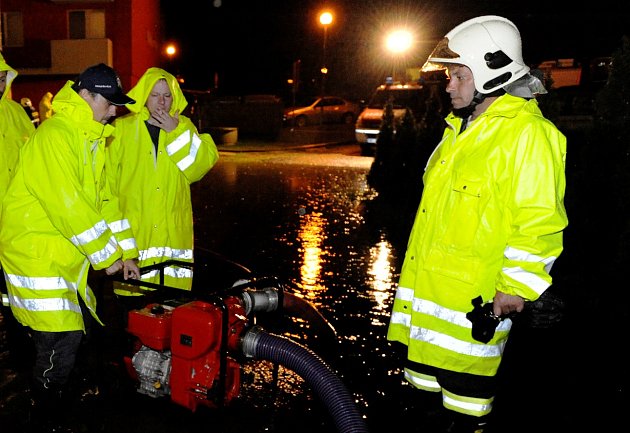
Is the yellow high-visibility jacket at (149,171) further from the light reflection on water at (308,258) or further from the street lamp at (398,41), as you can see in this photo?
the street lamp at (398,41)

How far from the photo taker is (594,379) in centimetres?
421

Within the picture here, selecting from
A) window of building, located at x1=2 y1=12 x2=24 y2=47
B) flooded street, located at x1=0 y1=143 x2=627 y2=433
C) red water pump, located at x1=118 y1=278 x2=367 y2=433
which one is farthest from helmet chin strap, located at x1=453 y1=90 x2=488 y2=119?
window of building, located at x1=2 y1=12 x2=24 y2=47

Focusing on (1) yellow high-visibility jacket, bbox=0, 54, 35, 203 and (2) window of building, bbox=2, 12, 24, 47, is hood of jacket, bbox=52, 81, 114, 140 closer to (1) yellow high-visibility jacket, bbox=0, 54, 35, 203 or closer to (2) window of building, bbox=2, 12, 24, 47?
(1) yellow high-visibility jacket, bbox=0, 54, 35, 203

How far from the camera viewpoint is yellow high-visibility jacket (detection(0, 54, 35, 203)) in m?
4.36

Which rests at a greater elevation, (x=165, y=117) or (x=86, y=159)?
(x=165, y=117)

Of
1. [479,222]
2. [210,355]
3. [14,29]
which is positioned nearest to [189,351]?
[210,355]

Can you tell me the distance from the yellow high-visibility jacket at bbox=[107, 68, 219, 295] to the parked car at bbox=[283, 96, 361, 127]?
24181 mm

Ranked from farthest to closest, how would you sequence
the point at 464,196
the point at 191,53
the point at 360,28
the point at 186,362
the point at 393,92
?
the point at 191,53
the point at 360,28
the point at 393,92
the point at 186,362
the point at 464,196

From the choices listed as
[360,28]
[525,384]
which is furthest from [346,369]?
[360,28]

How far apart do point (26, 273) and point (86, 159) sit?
0.69 m

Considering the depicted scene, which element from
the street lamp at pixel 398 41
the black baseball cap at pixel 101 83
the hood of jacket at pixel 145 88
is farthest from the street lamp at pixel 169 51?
the black baseball cap at pixel 101 83

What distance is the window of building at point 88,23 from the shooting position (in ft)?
81.4

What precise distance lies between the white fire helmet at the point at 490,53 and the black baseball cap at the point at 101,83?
71.6 inches

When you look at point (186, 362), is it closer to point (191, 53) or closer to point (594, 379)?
point (594, 379)
